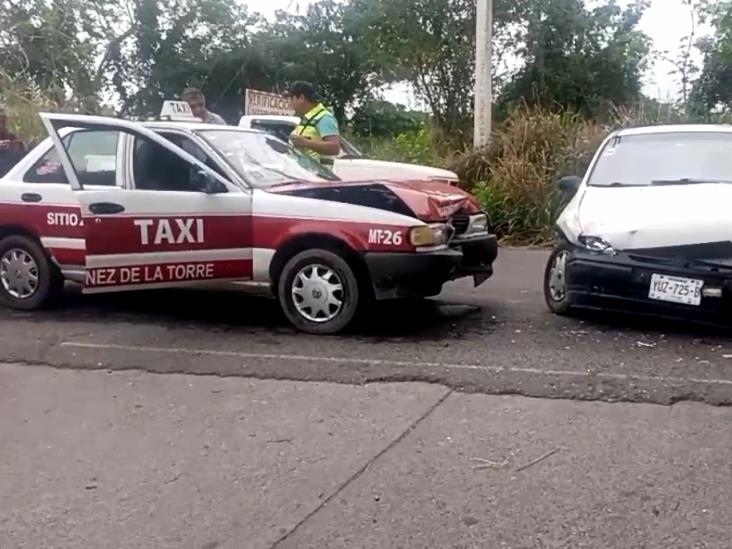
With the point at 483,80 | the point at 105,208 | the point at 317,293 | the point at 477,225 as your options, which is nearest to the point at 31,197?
the point at 105,208

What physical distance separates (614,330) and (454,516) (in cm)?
349

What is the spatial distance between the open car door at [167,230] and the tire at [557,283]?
91.5 inches

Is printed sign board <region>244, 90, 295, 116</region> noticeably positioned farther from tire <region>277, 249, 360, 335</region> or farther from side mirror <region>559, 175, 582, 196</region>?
tire <region>277, 249, 360, 335</region>

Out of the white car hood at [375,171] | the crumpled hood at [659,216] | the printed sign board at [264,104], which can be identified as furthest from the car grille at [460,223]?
the printed sign board at [264,104]

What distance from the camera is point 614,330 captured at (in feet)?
23.0

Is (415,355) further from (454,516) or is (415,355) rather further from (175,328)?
(454,516)

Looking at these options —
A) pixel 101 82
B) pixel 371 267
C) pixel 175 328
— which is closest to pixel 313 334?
pixel 371 267

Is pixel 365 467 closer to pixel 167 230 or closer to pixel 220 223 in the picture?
pixel 220 223

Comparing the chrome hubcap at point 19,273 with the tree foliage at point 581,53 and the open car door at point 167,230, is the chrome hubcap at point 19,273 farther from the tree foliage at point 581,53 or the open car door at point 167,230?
the tree foliage at point 581,53

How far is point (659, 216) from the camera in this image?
261 inches

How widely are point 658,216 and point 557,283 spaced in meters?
1.12

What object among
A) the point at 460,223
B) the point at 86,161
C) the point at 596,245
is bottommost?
the point at 596,245

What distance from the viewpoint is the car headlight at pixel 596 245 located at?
264 inches

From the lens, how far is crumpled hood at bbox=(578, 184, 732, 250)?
6.43m
